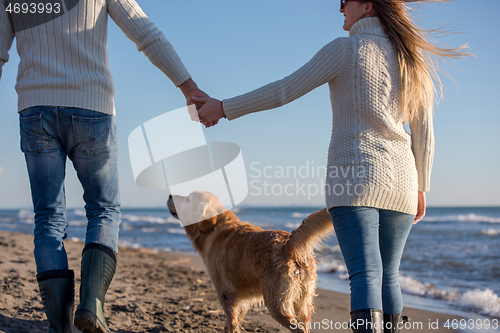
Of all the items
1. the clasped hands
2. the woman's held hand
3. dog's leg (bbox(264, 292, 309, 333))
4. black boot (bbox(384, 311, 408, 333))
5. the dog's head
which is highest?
the clasped hands

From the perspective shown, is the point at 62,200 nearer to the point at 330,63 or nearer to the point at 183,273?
the point at 330,63

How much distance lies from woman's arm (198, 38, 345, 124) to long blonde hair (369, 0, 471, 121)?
1.00 feet

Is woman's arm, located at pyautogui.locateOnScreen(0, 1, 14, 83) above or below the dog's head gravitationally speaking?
above

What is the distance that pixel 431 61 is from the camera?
1.94 meters

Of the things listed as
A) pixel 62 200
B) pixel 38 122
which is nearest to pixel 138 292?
pixel 62 200

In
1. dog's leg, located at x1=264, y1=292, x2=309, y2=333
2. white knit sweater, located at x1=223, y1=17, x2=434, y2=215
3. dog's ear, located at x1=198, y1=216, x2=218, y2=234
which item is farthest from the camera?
dog's ear, located at x1=198, y1=216, x2=218, y2=234

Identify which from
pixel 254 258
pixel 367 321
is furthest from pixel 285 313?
pixel 367 321

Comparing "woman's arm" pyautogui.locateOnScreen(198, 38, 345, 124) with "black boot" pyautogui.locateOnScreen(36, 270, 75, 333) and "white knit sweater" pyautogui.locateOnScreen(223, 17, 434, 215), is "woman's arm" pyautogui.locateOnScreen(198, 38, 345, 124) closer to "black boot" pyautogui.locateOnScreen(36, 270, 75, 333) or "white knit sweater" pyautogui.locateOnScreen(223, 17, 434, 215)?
"white knit sweater" pyautogui.locateOnScreen(223, 17, 434, 215)

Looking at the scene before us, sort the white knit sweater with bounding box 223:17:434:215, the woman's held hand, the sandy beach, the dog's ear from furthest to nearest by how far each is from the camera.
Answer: the dog's ear < the sandy beach < the woman's held hand < the white knit sweater with bounding box 223:17:434:215

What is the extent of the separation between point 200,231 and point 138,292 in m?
1.30

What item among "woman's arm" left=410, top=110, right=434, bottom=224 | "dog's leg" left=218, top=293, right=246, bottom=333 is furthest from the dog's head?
"woman's arm" left=410, top=110, right=434, bottom=224

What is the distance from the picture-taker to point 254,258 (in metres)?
3.01

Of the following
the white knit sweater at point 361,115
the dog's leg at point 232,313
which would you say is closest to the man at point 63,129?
the white knit sweater at point 361,115

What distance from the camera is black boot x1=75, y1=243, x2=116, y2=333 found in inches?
74.6
